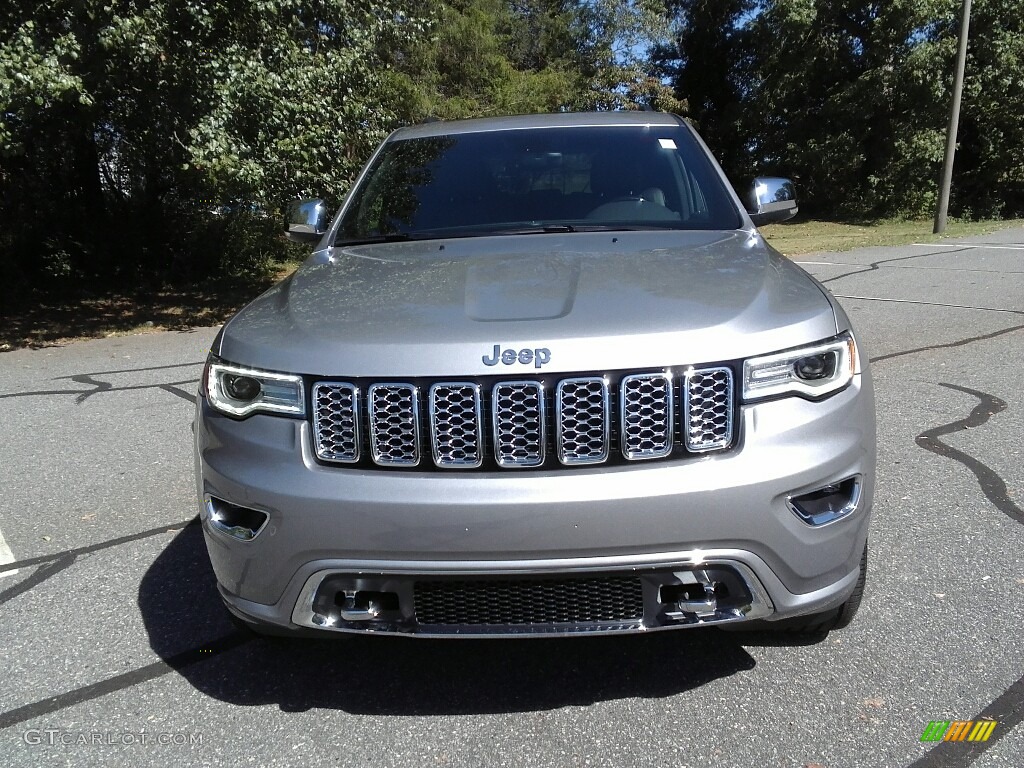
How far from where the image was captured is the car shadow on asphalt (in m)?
2.76

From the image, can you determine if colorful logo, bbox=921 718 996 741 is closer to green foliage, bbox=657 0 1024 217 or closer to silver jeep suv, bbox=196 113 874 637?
silver jeep suv, bbox=196 113 874 637

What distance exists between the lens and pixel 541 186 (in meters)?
3.92

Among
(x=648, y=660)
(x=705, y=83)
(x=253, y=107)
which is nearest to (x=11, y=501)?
(x=648, y=660)

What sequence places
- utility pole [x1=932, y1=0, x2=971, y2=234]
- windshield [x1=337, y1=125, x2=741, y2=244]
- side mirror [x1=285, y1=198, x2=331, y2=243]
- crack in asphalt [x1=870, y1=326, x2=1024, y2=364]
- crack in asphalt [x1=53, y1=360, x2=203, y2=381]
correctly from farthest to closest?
utility pole [x1=932, y1=0, x2=971, y2=234], crack in asphalt [x1=53, y1=360, x2=203, y2=381], crack in asphalt [x1=870, y1=326, x2=1024, y2=364], side mirror [x1=285, y1=198, x2=331, y2=243], windshield [x1=337, y1=125, x2=741, y2=244]

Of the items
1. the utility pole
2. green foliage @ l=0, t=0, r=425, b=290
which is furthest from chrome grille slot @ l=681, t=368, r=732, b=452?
the utility pole

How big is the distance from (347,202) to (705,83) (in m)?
32.3

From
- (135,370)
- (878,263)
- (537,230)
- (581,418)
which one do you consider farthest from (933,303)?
(581,418)

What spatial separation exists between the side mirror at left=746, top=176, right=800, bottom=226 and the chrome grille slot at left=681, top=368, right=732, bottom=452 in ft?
6.13

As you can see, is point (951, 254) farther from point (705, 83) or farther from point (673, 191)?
point (705, 83)

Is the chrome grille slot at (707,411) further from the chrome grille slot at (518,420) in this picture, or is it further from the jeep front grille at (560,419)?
the chrome grille slot at (518,420)

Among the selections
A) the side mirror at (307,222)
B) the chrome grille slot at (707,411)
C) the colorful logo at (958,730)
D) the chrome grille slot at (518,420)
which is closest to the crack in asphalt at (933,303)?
the side mirror at (307,222)

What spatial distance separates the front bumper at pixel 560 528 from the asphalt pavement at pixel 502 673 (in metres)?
0.36

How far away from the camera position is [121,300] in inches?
518

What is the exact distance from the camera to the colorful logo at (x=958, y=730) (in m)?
2.48
